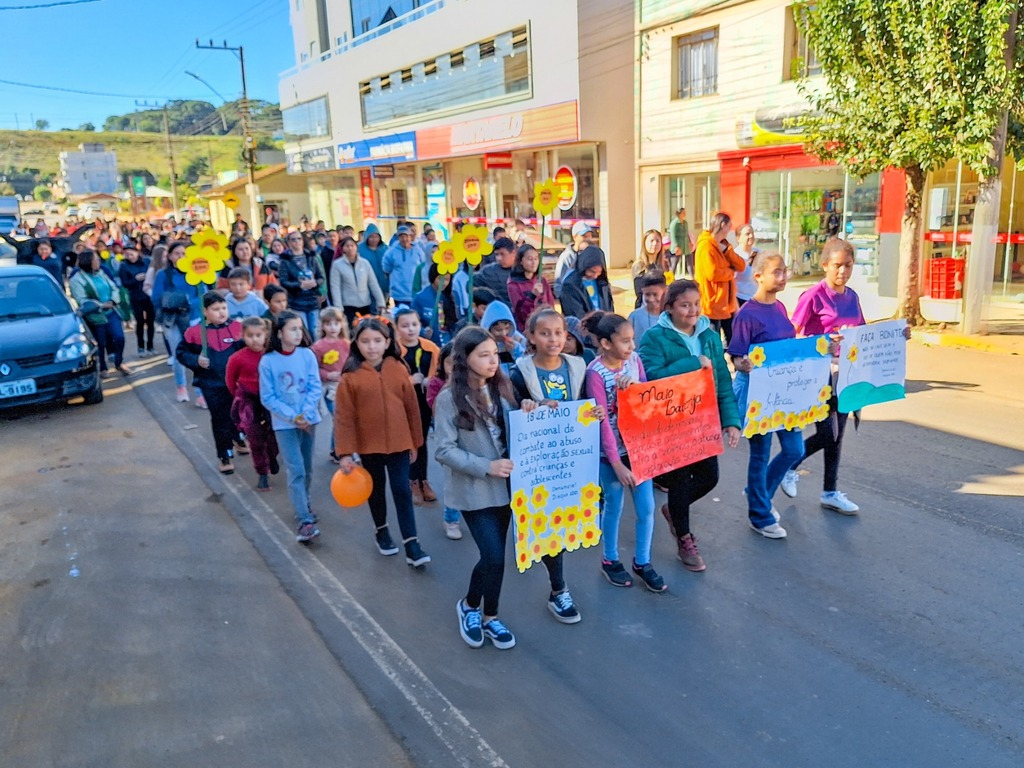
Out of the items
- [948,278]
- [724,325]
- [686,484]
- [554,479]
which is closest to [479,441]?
[554,479]

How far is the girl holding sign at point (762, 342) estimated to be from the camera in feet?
16.9

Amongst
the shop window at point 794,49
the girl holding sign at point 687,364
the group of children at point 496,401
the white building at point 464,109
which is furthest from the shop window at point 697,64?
the girl holding sign at point 687,364

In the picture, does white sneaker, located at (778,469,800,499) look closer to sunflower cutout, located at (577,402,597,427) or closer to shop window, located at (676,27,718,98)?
sunflower cutout, located at (577,402,597,427)

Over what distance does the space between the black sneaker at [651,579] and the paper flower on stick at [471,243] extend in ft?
10.8

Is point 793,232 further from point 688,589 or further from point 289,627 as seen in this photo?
point 289,627

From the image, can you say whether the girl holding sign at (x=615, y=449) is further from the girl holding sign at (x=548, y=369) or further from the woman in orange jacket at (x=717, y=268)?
the woman in orange jacket at (x=717, y=268)

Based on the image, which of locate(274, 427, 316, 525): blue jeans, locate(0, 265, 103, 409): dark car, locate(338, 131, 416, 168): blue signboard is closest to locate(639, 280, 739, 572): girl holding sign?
locate(274, 427, 316, 525): blue jeans

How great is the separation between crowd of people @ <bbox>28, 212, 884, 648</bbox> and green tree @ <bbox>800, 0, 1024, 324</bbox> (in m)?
4.84

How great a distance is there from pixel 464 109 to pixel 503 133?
10.8 ft

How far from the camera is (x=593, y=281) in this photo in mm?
7793

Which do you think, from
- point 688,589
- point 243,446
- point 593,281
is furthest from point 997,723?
point 243,446

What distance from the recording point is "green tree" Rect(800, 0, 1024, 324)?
10.5m

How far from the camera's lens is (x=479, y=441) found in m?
4.07

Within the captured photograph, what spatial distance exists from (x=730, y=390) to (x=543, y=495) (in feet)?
4.81
